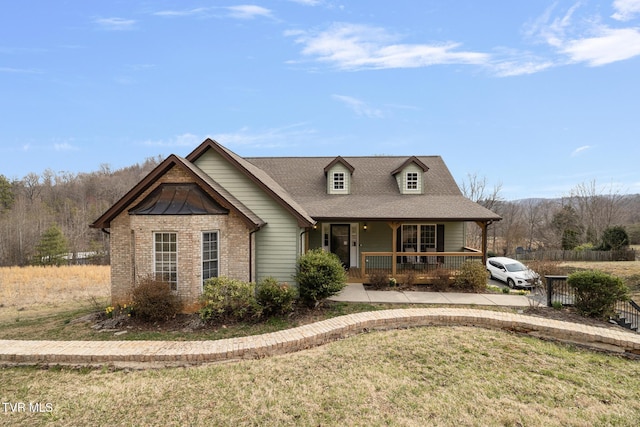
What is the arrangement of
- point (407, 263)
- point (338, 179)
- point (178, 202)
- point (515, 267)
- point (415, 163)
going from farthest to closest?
point (338, 179), point (415, 163), point (515, 267), point (407, 263), point (178, 202)

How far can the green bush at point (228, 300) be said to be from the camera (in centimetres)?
866

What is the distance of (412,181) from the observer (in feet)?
53.9

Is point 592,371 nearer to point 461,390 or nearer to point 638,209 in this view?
point 461,390

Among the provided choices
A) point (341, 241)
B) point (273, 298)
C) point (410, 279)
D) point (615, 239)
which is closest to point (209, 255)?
point (273, 298)

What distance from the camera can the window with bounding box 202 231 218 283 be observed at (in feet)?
31.2

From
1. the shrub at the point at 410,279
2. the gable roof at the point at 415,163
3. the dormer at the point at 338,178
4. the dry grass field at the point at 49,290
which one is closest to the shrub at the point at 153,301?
the dry grass field at the point at 49,290

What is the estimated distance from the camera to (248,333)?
303 inches

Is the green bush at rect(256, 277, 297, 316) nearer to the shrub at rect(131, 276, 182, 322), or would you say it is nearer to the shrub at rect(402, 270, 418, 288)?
the shrub at rect(131, 276, 182, 322)

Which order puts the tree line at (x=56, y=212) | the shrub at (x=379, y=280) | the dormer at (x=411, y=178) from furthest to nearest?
1. the tree line at (x=56, y=212)
2. the dormer at (x=411, y=178)
3. the shrub at (x=379, y=280)

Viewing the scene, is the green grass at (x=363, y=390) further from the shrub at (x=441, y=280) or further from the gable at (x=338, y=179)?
the gable at (x=338, y=179)

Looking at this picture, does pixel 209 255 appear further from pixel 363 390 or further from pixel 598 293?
pixel 598 293

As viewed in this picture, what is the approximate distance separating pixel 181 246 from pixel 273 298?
10.7 feet

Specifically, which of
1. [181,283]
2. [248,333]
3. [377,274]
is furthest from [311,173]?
[248,333]

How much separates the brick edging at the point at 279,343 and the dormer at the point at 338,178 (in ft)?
30.4
